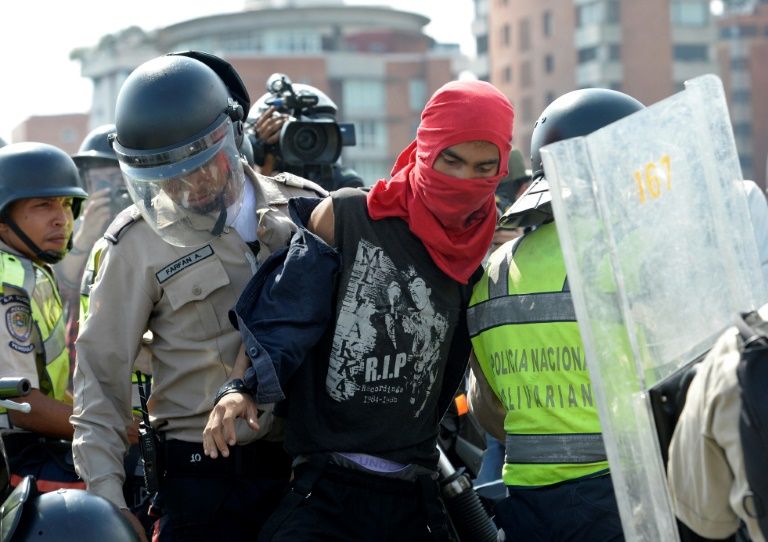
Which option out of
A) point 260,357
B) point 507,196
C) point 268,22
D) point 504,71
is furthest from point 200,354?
point 268,22

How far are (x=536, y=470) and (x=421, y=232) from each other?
708 millimetres

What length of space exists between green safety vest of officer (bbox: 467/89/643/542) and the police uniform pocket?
747 mm

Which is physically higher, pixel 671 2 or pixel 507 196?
pixel 507 196

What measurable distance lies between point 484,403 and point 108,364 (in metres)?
1.10

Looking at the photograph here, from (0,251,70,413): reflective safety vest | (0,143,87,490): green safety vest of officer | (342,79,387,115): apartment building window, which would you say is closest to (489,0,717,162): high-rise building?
(342,79,387,115): apartment building window

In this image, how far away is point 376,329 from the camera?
366 centimetres

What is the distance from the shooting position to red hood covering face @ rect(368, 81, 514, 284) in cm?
350

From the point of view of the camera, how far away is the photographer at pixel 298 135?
6238mm

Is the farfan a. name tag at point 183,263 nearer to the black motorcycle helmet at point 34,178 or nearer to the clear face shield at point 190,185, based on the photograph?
the clear face shield at point 190,185

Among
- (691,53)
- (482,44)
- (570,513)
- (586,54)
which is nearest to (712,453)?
Result: (570,513)

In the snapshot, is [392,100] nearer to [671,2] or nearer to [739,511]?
[671,2]

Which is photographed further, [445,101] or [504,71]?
[504,71]

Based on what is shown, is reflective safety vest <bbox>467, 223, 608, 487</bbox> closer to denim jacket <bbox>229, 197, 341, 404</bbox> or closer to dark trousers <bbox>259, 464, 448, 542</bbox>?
dark trousers <bbox>259, 464, 448, 542</bbox>

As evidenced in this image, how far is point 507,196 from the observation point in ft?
24.5
